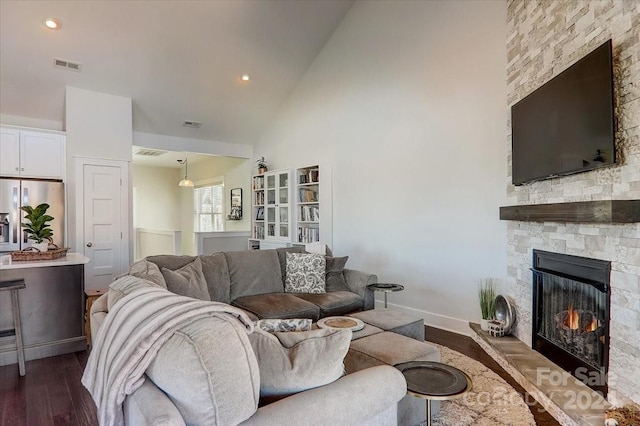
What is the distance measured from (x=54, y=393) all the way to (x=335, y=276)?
8.37ft

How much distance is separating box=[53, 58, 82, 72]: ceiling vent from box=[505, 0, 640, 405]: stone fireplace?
15.9 ft

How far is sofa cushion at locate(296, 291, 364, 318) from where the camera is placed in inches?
137

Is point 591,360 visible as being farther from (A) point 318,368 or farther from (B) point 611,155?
(A) point 318,368

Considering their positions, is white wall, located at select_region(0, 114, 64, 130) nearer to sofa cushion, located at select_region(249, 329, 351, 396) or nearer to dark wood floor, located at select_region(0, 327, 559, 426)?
dark wood floor, located at select_region(0, 327, 559, 426)

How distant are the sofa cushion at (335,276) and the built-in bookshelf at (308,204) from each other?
60.4 inches

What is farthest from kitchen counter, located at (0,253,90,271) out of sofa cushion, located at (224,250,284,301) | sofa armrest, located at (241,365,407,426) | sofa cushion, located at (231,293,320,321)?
sofa armrest, located at (241,365,407,426)

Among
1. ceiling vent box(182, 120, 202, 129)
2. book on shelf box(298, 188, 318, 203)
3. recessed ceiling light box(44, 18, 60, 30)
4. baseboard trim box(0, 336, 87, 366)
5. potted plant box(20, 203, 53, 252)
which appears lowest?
baseboard trim box(0, 336, 87, 366)

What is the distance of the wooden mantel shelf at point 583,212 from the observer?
1889 mm

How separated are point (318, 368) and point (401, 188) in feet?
11.0

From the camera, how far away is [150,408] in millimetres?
1019

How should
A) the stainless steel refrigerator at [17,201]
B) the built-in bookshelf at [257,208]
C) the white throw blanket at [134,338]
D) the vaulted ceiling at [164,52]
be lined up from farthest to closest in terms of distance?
the built-in bookshelf at [257,208] → the stainless steel refrigerator at [17,201] → the vaulted ceiling at [164,52] → the white throw blanket at [134,338]

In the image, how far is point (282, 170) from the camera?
20.1 ft

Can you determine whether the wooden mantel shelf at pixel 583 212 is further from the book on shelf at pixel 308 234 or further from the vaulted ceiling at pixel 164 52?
the vaulted ceiling at pixel 164 52

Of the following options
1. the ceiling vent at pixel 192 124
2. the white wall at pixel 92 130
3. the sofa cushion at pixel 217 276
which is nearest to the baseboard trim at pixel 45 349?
the sofa cushion at pixel 217 276
